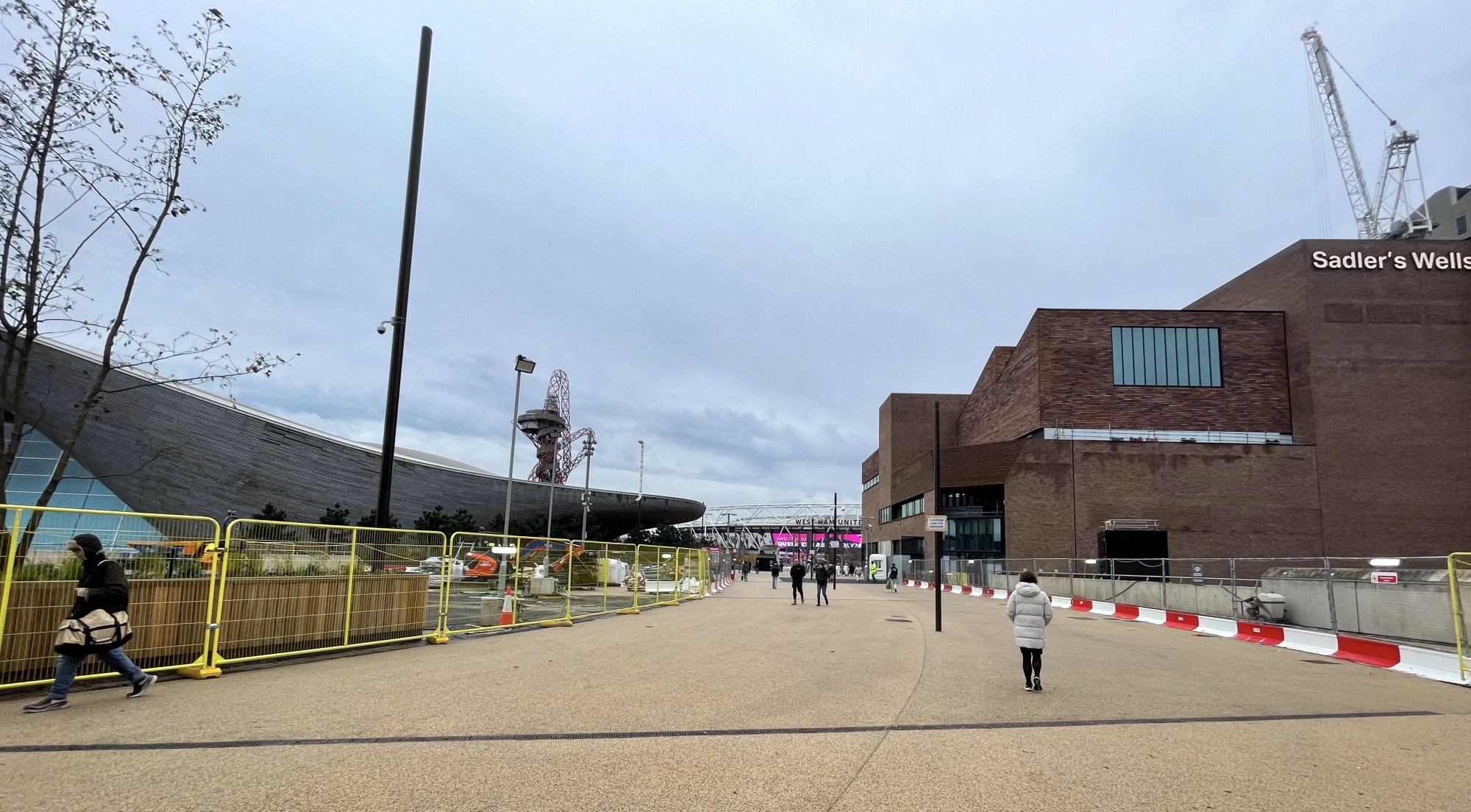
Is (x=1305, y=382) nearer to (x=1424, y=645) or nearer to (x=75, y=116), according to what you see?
(x=1424, y=645)

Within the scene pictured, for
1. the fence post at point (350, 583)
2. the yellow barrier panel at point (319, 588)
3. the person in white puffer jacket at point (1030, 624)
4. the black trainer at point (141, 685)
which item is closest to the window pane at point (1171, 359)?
the person in white puffer jacket at point (1030, 624)

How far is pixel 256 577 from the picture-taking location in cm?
1001

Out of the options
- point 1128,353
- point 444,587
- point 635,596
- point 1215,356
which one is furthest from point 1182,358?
point 444,587

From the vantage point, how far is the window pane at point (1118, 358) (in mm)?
52969

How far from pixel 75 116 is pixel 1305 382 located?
59381mm

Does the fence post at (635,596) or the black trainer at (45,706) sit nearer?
the black trainer at (45,706)

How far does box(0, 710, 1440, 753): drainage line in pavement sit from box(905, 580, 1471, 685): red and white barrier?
4.00 m

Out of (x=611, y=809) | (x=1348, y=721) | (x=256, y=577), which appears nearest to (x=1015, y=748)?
(x=611, y=809)

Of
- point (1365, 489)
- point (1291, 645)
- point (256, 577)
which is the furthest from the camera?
point (1365, 489)

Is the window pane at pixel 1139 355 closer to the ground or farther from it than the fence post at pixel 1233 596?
farther from it

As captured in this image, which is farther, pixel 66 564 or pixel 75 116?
pixel 75 116

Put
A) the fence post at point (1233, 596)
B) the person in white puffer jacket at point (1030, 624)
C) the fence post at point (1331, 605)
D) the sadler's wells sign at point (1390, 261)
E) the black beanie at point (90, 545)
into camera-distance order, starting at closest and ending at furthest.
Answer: the black beanie at point (90, 545), the person in white puffer jacket at point (1030, 624), the fence post at point (1331, 605), the fence post at point (1233, 596), the sadler's wells sign at point (1390, 261)

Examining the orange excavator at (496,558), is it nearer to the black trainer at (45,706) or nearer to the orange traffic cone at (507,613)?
the orange traffic cone at (507,613)

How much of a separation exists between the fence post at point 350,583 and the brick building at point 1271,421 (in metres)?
43.4
